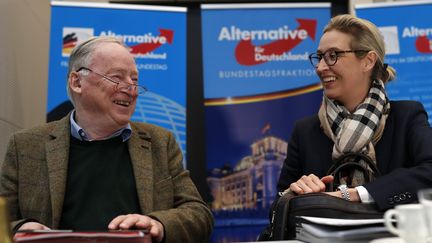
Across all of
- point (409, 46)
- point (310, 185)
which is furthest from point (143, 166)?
point (409, 46)

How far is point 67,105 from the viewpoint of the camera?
3.08 m

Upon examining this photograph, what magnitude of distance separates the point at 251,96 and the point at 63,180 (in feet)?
6.11

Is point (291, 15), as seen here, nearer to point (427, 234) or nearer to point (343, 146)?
point (343, 146)

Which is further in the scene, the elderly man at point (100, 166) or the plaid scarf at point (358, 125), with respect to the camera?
the plaid scarf at point (358, 125)

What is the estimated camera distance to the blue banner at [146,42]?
313cm

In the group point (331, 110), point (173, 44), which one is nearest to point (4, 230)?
point (331, 110)

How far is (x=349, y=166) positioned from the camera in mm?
1815

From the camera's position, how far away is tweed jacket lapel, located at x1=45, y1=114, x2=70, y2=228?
174 cm

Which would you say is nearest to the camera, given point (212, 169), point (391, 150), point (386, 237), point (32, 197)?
point (386, 237)

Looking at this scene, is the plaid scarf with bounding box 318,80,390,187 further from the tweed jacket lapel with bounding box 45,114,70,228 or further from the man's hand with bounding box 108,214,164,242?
the tweed jacket lapel with bounding box 45,114,70,228

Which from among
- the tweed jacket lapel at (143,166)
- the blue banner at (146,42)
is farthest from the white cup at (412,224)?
the blue banner at (146,42)

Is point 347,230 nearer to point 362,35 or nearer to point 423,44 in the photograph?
point 362,35

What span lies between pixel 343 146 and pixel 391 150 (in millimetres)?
198

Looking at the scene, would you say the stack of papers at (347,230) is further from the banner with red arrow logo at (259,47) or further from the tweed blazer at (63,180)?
the banner with red arrow logo at (259,47)
